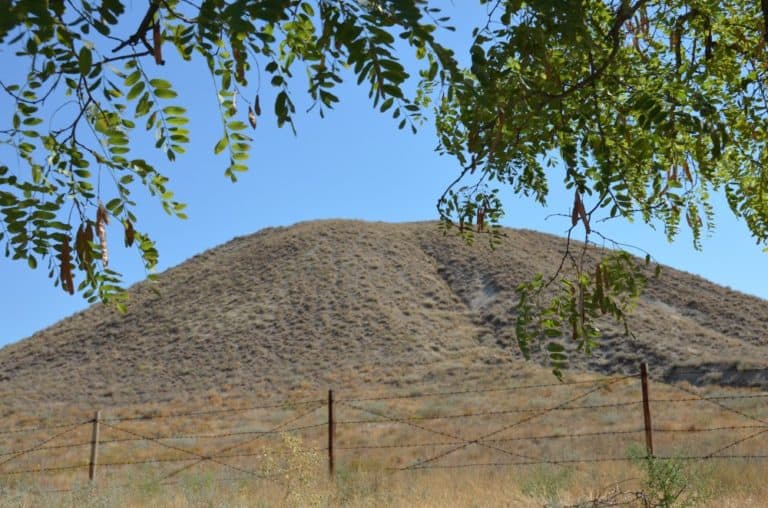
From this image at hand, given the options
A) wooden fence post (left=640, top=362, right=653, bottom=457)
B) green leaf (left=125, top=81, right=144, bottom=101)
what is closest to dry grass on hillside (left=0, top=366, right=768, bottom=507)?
wooden fence post (left=640, top=362, right=653, bottom=457)

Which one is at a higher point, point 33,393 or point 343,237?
point 343,237

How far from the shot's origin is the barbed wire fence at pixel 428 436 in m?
13.7

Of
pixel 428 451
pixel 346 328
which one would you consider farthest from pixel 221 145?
pixel 346 328

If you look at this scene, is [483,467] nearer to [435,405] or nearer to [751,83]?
[751,83]

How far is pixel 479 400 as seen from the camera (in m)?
25.1

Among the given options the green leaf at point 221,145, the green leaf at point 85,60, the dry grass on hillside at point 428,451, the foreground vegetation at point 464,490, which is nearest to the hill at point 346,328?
the dry grass on hillside at point 428,451

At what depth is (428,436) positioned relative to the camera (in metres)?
19.2

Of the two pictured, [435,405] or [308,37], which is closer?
[308,37]

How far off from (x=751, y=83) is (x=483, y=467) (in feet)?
31.1

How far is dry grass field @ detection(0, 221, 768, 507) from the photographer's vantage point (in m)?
9.38

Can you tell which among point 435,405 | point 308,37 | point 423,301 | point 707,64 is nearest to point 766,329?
point 423,301

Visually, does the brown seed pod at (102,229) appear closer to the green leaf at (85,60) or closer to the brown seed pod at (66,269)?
the brown seed pod at (66,269)

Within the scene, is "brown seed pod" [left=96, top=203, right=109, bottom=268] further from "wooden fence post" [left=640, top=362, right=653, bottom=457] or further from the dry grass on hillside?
"wooden fence post" [left=640, top=362, right=653, bottom=457]

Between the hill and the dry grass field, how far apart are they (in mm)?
165
